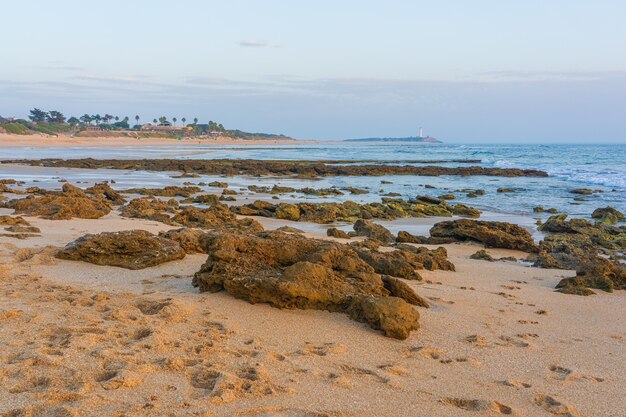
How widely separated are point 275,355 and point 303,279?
4.30 ft

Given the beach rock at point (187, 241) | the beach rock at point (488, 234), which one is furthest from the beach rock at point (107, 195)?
the beach rock at point (488, 234)

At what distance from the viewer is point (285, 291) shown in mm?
5645

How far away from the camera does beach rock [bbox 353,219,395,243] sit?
11.8 metres

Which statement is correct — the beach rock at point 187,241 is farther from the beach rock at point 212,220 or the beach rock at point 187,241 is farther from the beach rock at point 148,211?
the beach rock at point 148,211

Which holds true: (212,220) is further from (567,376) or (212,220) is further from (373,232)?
(567,376)

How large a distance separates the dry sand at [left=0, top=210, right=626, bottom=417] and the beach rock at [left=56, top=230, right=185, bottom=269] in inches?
12.6

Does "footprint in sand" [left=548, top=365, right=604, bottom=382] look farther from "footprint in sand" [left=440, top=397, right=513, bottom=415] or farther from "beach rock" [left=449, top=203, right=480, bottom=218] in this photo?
"beach rock" [left=449, top=203, right=480, bottom=218]

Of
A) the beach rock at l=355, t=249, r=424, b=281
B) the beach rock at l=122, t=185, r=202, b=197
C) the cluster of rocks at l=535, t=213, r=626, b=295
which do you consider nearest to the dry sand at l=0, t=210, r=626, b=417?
the beach rock at l=355, t=249, r=424, b=281

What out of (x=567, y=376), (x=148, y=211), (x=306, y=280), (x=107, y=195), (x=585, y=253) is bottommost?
(x=107, y=195)

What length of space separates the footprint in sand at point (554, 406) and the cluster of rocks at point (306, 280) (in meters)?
1.34

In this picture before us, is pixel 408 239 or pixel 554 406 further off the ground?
pixel 554 406

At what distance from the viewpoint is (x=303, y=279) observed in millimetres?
5793

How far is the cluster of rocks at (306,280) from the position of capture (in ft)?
17.7

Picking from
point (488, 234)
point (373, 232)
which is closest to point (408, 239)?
point (373, 232)
